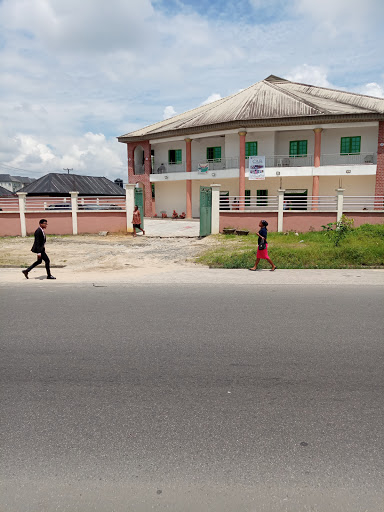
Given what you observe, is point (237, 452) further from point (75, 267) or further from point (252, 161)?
point (252, 161)

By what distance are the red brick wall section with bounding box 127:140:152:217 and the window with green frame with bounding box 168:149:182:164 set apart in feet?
5.50

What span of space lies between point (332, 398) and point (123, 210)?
1608cm

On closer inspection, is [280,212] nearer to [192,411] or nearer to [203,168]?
[203,168]

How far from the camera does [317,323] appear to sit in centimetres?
564

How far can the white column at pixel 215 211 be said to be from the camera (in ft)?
57.9

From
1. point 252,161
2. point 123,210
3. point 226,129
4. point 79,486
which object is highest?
point 226,129

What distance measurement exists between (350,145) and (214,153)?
31.4 ft

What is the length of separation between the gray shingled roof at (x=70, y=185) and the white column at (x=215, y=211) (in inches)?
1332

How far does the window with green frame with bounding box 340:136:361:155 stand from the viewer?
25.4 m

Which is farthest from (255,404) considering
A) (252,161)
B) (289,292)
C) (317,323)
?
(252,161)

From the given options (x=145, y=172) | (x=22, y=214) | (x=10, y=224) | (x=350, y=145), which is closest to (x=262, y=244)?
(x=22, y=214)

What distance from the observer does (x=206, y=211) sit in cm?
1780

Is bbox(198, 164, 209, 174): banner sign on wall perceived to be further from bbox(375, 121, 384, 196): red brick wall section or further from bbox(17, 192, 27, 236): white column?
bbox(17, 192, 27, 236): white column

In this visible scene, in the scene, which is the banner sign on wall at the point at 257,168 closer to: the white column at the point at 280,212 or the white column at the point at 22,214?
the white column at the point at 280,212
